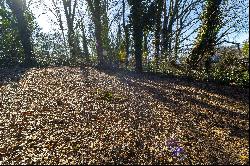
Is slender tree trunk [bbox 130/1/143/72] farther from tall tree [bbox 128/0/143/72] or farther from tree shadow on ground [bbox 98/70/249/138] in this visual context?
tree shadow on ground [bbox 98/70/249/138]

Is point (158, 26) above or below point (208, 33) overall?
above

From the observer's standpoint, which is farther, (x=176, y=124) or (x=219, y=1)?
(x=219, y=1)

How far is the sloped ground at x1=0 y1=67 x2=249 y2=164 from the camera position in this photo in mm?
5996

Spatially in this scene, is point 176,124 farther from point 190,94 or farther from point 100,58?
point 100,58

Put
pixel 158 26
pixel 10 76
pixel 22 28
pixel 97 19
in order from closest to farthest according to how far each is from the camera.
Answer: pixel 10 76, pixel 22 28, pixel 97 19, pixel 158 26

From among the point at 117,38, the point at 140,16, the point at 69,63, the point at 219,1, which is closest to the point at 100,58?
the point at 69,63

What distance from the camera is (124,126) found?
25.2ft

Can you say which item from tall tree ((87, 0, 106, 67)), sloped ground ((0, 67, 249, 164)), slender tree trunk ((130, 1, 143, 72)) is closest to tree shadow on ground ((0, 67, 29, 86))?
sloped ground ((0, 67, 249, 164))

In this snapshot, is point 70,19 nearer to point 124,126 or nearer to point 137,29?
point 137,29

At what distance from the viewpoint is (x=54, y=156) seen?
20.2ft

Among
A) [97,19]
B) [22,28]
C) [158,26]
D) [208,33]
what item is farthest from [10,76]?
[158,26]

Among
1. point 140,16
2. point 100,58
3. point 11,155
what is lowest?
point 11,155

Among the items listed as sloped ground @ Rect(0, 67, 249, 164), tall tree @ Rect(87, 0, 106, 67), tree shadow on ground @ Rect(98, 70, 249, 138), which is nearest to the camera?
sloped ground @ Rect(0, 67, 249, 164)

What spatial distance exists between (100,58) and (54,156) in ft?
55.0
